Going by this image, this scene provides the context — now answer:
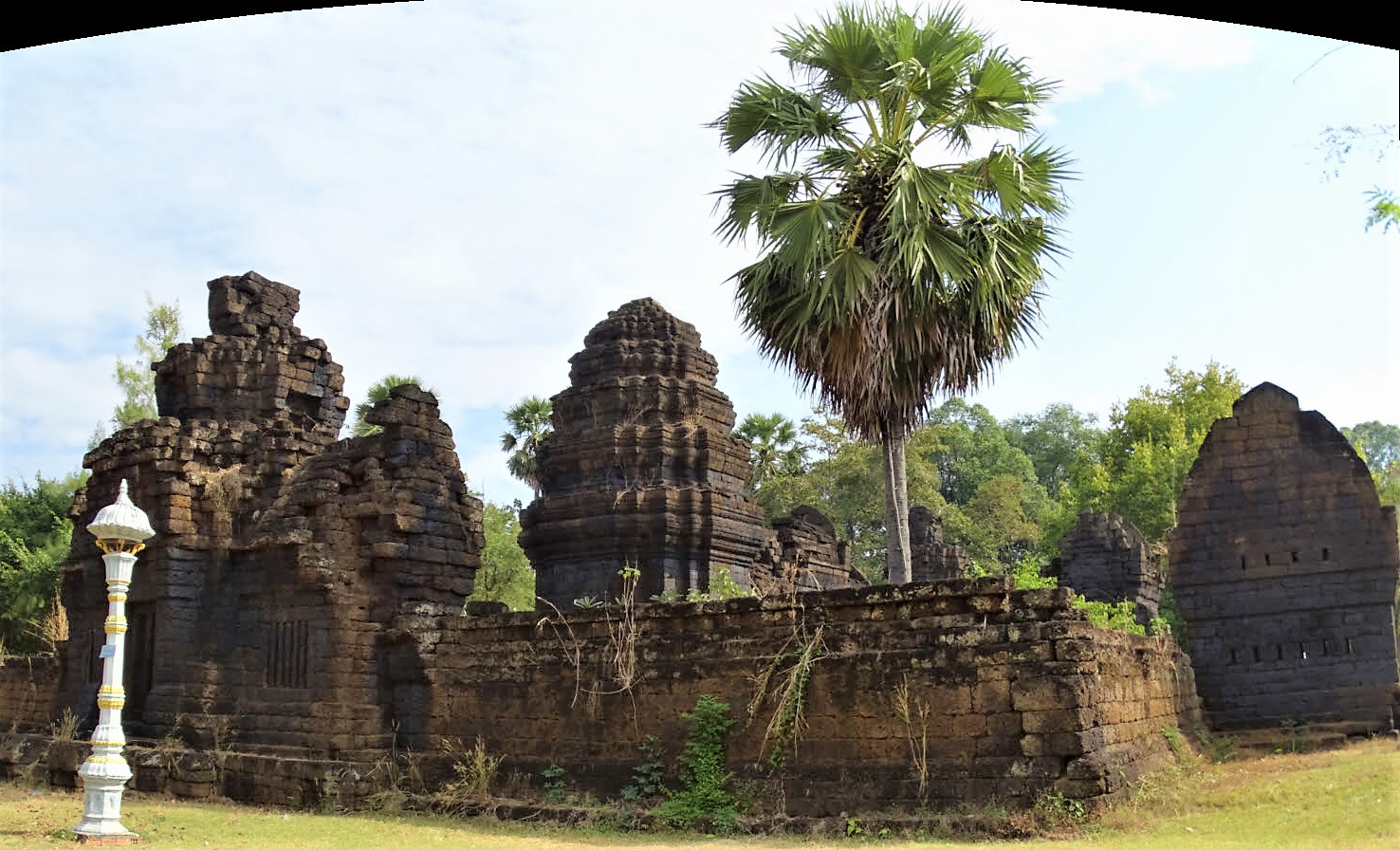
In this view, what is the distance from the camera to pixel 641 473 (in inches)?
772

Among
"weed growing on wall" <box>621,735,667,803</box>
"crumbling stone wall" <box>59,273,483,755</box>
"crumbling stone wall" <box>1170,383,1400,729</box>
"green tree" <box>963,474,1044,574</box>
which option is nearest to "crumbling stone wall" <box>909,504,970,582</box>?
"crumbling stone wall" <box>1170,383,1400,729</box>

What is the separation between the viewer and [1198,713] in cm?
1516

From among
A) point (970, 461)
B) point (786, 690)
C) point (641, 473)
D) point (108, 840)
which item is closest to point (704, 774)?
point (786, 690)

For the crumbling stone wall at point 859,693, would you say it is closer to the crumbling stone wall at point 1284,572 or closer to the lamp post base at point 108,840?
the lamp post base at point 108,840

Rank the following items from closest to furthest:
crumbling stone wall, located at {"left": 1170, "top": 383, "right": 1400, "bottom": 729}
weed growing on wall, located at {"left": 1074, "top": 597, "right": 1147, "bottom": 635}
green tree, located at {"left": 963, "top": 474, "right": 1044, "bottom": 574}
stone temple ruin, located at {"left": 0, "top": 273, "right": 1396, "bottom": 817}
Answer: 1. stone temple ruin, located at {"left": 0, "top": 273, "right": 1396, "bottom": 817}
2. weed growing on wall, located at {"left": 1074, "top": 597, "right": 1147, "bottom": 635}
3. crumbling stone wall, located at {"left": 1170, "top": 383, "right": 1400, "bottom": 729}
4. green tree, located at {"left": 963, "top": 474, "right": 1044, "bottom": 574}

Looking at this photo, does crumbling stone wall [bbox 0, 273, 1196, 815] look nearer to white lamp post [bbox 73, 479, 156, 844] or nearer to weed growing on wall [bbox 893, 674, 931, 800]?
weed growing on wall [bbox 893, 674, 931, 800]

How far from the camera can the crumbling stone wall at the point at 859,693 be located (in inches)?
357

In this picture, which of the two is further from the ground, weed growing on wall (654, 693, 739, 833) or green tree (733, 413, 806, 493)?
green tree (733, 413, 806, 493)

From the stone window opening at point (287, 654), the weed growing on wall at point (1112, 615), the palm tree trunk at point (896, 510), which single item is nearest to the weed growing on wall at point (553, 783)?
the stone window opening at point (287, 654)

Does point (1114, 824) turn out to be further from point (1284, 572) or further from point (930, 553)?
point (930, 553)

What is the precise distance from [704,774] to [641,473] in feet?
31.4

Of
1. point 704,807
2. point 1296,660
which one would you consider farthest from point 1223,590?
point 704,807

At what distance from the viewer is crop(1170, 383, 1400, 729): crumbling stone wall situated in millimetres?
15164

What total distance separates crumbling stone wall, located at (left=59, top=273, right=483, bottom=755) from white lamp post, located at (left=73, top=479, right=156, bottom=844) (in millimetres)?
2814
